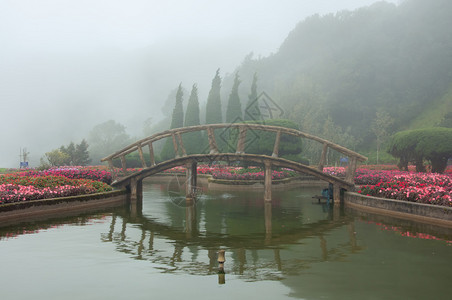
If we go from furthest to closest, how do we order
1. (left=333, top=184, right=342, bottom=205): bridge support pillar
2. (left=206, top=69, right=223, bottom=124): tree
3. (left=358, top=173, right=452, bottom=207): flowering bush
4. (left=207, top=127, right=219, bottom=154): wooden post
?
(left=206, top=69, right=223, bottom=124): tree
(left=333, top=184, right=342, bottom=205): bridge support pillar
(left=207, top=127, right=219, bottom=154): wooden post
(left=358, top=173, right=452, bottom=207): flowering bush

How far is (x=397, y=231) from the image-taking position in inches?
516

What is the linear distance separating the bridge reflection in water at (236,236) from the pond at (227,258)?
33mm

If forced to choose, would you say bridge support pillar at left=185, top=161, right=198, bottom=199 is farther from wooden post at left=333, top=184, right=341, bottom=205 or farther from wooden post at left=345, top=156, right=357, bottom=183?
wooden post at left=345, top=156, right=357, bottom=183

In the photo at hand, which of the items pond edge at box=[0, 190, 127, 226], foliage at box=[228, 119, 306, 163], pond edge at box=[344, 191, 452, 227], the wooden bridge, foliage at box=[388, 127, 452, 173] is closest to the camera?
pond edge at box=[344, 191, 452, 227]

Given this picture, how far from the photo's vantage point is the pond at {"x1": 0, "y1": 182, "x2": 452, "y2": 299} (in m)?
7.34

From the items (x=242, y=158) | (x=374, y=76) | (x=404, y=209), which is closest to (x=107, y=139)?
(x=374, y=76)

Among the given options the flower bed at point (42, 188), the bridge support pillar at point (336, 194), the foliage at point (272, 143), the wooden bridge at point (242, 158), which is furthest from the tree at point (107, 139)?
the bridge support pillar at point (336, 194)

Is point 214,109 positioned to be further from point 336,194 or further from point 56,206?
point 56,206

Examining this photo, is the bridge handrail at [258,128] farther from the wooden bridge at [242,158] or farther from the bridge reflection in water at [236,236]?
the bridge reflection in water at [236,236]

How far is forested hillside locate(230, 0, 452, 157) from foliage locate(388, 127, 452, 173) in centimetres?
2193

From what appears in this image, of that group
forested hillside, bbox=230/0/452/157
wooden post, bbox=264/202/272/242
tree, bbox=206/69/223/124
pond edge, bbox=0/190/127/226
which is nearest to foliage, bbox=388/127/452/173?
wooden post, bbox=264/202/272/242

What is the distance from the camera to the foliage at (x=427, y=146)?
2816 cm

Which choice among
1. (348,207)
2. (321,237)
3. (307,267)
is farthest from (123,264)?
(348,207)

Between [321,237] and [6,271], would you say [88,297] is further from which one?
[321,237]
